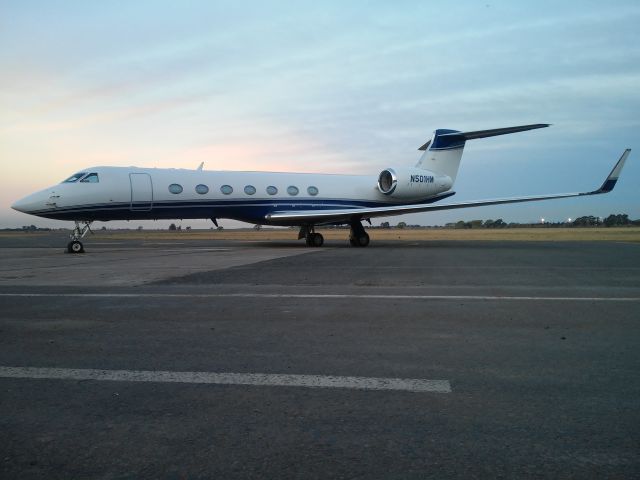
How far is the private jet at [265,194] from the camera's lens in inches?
714

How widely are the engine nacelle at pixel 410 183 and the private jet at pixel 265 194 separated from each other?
48mm

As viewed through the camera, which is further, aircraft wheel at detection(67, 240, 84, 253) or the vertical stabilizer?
the vertical stabilizer

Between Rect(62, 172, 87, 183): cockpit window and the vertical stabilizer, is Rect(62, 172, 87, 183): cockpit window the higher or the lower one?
the lower one

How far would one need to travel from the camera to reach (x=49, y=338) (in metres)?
4.95

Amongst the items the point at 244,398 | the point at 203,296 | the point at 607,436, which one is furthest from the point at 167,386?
the point at 203,296

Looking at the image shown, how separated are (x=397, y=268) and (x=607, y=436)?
9447 mm

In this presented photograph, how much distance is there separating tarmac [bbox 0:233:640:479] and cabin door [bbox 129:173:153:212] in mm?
11820

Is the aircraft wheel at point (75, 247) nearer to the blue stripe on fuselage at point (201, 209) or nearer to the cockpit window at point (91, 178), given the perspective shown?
the blue stripe on fuselage at point (201, 209)

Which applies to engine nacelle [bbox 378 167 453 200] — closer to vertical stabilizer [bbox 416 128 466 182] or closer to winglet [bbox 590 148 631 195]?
vertical stabilizer [bbox 416 128 466 182]

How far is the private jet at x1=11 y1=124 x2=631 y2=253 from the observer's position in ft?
59.5

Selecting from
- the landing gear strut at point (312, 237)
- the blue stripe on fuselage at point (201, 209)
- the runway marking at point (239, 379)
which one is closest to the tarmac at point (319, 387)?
the runway marking at point (239, 379)

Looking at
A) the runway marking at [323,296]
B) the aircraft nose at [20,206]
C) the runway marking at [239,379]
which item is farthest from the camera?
the aircraft nose at [20,206]

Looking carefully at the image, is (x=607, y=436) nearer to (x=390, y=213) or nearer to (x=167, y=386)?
(x=167, y=386)

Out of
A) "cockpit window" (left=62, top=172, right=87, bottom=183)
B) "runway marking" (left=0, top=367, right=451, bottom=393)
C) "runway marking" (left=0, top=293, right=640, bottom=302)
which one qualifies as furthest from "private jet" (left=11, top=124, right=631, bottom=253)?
"runway marking" (left=0, top=367, right=451, bottom=393)
